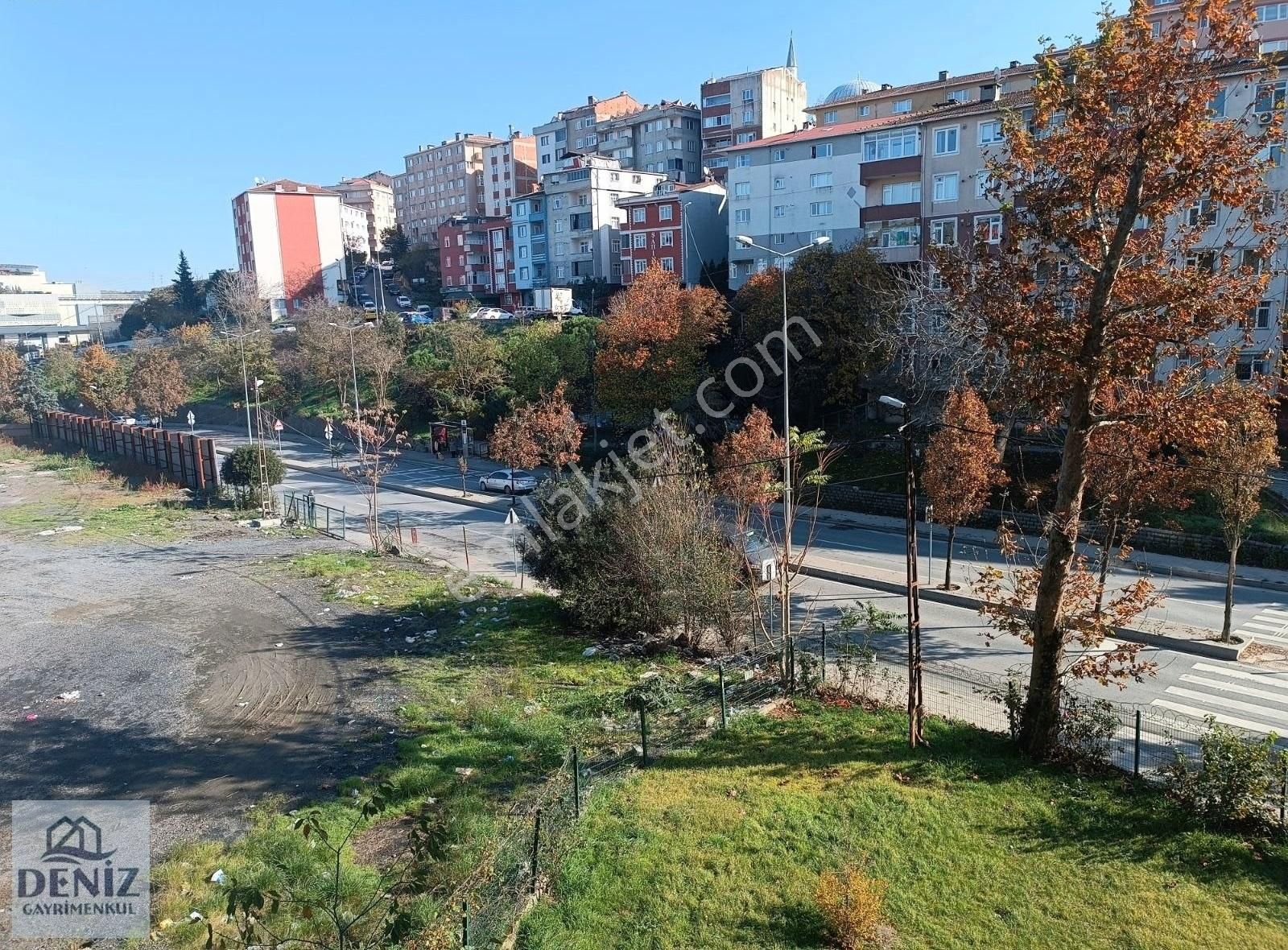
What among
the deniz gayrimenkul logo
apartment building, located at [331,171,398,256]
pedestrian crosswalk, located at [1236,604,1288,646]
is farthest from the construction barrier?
apartment building, located at [331,171,398,256]

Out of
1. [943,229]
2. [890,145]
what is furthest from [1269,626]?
[890,145]

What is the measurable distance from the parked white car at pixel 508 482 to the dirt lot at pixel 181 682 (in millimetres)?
10862

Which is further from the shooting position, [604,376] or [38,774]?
[604,376]

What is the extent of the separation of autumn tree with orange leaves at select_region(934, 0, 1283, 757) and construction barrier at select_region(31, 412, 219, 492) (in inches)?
1335

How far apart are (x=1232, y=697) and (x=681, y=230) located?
4646 cm

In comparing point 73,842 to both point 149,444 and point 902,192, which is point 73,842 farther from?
point 902,192

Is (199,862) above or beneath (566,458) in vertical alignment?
beneath

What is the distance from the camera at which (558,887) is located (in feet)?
30.3

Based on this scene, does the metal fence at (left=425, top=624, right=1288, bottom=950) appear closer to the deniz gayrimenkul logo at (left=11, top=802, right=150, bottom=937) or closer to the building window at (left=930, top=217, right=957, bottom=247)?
the deniz gayrimenkul logo at (left=11, top=802, right=150, bottom=937)

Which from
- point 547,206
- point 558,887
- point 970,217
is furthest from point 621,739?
point 547,206

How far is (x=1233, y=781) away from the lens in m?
10.1

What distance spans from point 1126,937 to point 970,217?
3515cm

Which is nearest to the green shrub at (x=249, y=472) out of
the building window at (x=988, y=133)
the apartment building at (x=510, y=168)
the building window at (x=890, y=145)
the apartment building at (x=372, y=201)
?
the building window at (x=890, y=145)

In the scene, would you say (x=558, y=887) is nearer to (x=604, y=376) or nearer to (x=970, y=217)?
(x=604, y=376)
